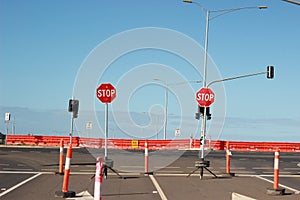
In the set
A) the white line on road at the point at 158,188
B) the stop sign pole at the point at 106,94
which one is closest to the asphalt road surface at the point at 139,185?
the white line on road at the point at 158,188

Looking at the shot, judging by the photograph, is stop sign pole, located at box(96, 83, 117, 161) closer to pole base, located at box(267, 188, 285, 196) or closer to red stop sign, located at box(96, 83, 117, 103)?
red stop sign, located at box(96, 83, 117, 103)

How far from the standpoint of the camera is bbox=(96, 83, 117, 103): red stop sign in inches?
650

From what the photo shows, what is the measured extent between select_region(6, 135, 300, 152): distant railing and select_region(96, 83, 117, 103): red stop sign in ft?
104

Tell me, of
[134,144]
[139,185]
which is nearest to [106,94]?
[139,185]

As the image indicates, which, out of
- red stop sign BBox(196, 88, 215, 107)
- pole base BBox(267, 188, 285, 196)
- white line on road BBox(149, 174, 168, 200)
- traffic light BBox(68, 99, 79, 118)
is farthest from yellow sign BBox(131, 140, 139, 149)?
pole base BBox(267, 188, 285, 196)

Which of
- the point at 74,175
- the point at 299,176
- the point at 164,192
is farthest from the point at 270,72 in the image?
the point at 164,192

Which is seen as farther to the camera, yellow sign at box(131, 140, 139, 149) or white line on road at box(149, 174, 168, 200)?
yellow sign at box(131, 140, 139, 149)

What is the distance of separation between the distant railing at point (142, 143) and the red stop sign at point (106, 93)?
31850mm

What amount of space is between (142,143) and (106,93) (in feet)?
109

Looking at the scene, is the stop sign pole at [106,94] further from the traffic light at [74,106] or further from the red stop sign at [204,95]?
the traffic light at [74,106]

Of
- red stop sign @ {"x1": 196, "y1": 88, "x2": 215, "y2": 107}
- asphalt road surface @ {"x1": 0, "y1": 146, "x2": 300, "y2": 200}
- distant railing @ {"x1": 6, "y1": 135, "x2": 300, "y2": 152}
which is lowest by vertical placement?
distant railing @ {"x1": 6, "y1": 135, "x2": 300, "y2": 152}

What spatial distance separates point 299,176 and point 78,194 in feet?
38.2

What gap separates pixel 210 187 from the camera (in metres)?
15.6

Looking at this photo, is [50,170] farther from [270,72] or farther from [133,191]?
[270,72]
